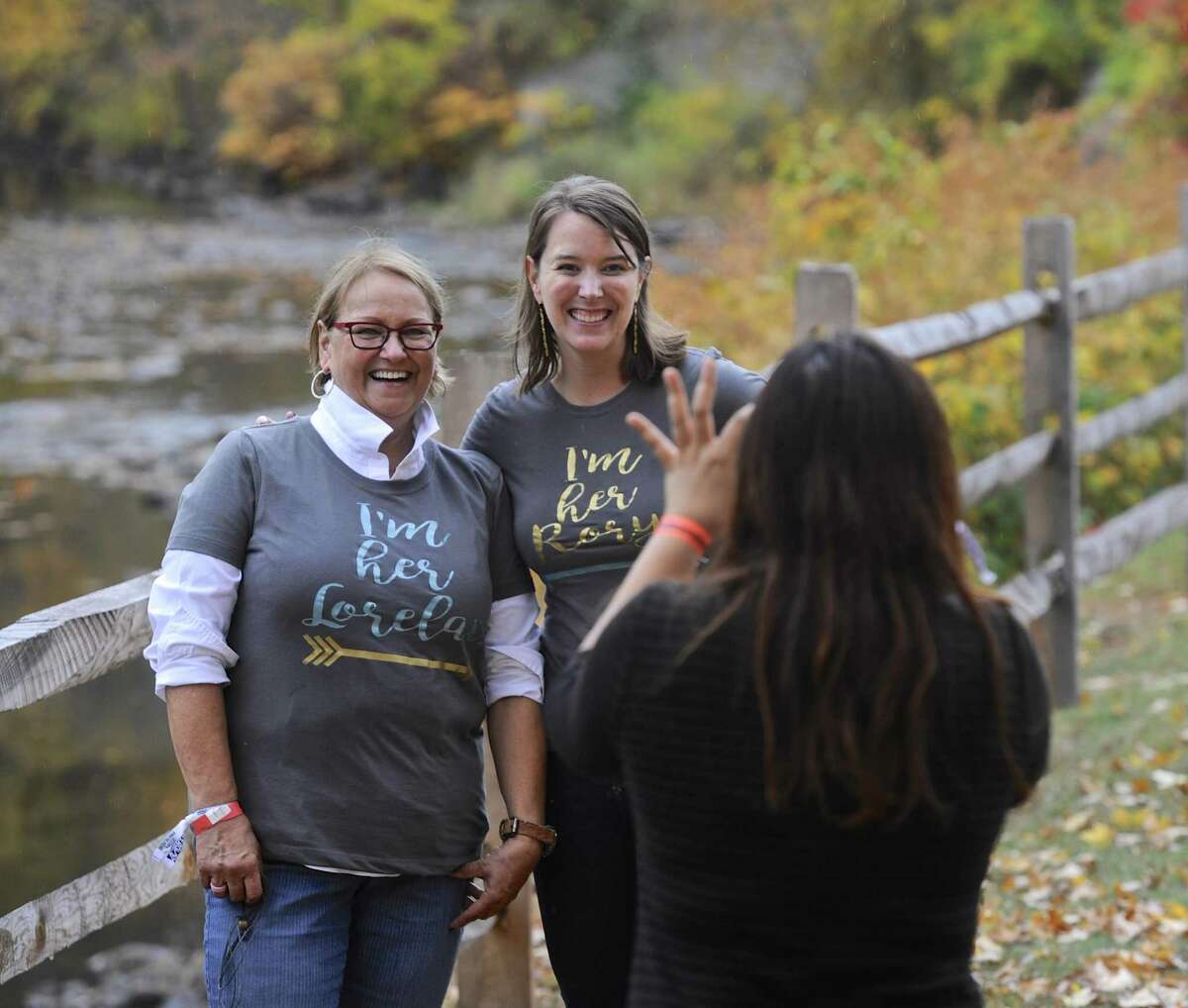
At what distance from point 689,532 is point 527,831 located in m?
0.91

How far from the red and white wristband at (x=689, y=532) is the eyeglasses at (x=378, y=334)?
852mm

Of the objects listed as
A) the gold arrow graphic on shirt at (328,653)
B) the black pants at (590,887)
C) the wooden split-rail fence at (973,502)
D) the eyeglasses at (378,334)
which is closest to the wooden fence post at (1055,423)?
the wooden split-rail fence at (973,502)

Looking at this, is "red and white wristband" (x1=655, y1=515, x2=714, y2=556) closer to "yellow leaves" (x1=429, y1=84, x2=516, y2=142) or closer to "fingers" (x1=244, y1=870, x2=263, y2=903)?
"fingers" (x1=244, y1=870, x2=263, y2=903)

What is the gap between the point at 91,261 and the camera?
2623 cm

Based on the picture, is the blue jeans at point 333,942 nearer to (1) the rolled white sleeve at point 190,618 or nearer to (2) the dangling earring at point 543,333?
(1) the rolled white sleeve at point 190,618

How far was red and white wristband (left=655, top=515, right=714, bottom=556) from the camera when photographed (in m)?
1.98

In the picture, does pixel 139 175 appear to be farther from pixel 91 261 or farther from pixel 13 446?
pixel 13 446

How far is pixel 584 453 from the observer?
111 inches

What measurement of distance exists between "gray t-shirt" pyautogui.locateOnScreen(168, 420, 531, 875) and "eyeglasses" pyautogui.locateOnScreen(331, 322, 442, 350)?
185mm

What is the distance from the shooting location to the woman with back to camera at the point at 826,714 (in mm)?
1753

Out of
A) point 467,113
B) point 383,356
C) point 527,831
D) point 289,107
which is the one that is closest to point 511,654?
point 527,831

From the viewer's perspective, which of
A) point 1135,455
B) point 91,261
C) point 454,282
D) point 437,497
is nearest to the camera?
point 437,497

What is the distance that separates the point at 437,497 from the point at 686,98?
30536mm

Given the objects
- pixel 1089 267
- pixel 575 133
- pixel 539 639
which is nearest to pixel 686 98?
pixel 575 133
